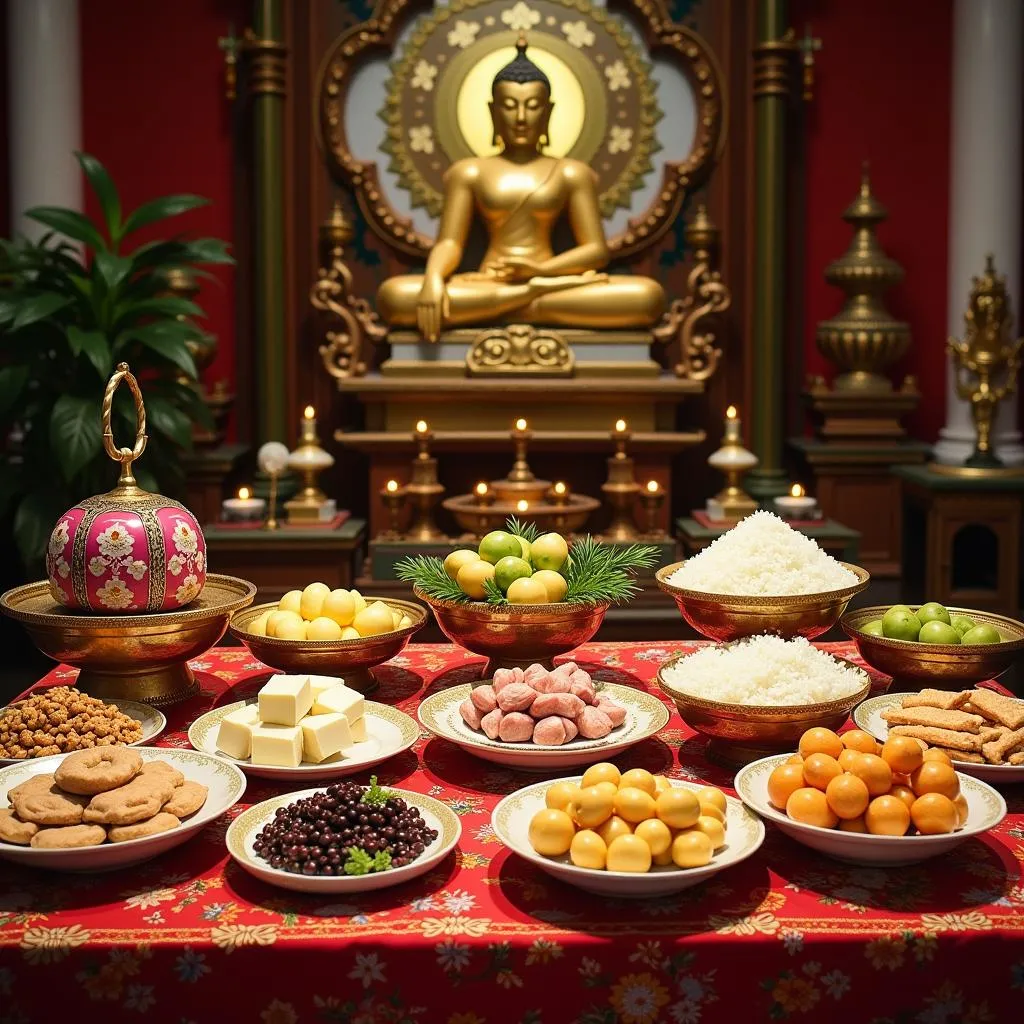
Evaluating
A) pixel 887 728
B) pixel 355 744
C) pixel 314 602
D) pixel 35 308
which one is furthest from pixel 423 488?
pixel 887 728

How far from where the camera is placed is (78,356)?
3.81 metres

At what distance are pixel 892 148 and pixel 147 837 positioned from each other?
447 centimetres

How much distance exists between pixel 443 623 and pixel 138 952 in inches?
32.0

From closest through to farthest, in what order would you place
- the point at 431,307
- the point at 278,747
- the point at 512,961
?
the point at 512,961 → the point at 278,747 → the point at 431,307

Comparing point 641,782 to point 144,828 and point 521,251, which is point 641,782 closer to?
point 144,828

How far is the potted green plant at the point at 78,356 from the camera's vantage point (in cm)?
370

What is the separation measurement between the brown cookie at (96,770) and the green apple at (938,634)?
1110mm

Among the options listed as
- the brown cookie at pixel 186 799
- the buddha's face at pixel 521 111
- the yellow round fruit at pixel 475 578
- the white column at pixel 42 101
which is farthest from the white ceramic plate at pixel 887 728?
the white column at pixel 42 101

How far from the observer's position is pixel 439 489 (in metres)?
4.27

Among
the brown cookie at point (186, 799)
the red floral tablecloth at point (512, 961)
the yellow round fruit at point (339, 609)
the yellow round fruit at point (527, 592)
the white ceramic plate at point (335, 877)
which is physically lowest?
the red floral tablecloth at point (512, 961)

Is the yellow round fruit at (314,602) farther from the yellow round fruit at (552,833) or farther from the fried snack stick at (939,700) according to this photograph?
the fried snack stick at (939,700)

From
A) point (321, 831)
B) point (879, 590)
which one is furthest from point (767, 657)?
point (879, 590)

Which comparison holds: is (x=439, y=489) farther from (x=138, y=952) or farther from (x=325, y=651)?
(x=138, y=952)

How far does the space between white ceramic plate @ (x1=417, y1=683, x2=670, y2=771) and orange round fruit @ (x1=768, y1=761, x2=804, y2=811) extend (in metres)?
0.23
